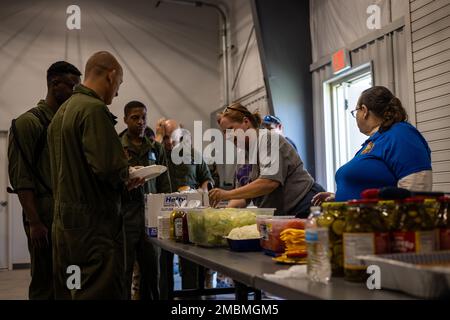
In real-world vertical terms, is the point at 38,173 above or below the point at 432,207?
above

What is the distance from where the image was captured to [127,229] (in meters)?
3.30

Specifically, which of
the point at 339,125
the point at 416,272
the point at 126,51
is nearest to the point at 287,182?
the point at 416,272

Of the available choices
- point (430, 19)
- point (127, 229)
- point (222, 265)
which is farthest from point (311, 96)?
point (222, 265)

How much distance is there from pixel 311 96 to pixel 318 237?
4.28 meters

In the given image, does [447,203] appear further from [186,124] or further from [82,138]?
[186,124]

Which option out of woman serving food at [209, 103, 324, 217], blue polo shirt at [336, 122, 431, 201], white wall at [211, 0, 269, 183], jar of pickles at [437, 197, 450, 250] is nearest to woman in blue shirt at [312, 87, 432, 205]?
blue polo shirt at [336, 122, 431, 201]

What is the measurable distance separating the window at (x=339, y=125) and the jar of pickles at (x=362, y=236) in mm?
3837

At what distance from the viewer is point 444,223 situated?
1299 millimetres

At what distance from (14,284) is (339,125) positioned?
166 inches

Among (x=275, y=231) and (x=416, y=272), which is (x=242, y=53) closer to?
(x=275, y=231)

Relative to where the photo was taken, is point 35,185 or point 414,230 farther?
point 35,185

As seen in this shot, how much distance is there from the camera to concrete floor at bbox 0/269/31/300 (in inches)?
193

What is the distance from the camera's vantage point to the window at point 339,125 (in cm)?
502

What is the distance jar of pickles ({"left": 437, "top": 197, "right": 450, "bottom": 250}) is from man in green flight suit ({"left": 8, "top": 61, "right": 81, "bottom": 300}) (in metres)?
2.07
